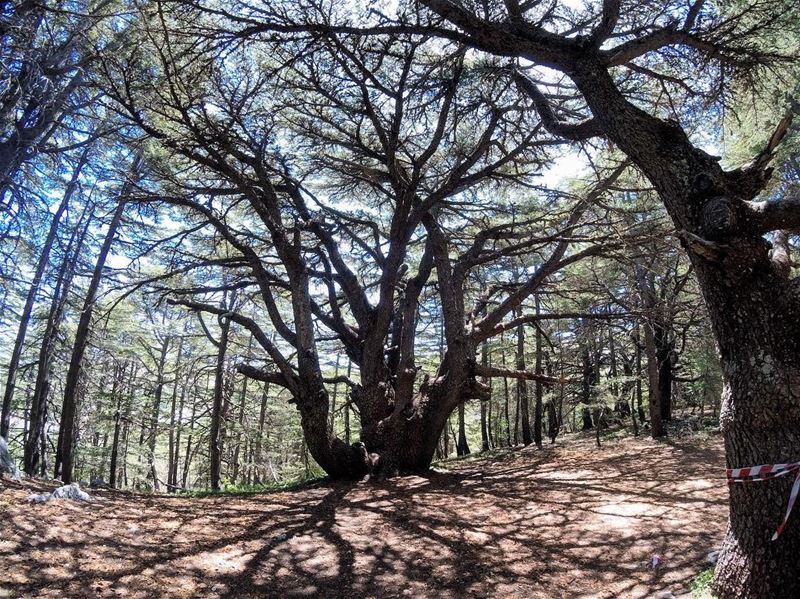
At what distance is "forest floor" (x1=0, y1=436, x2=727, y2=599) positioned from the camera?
3857 mm

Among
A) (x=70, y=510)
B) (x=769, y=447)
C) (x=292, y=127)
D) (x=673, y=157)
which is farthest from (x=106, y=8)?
(x=769, y=447)

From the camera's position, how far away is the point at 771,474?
2.77 meters

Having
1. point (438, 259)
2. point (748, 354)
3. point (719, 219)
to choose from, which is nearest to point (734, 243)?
point (719, 219)

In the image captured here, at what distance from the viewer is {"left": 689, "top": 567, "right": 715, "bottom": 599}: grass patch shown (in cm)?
314

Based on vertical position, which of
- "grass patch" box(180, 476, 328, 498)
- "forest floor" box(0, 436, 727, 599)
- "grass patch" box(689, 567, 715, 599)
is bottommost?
"grass patch" box(180, 476, 328, 498)

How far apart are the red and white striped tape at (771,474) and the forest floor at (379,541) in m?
1.18

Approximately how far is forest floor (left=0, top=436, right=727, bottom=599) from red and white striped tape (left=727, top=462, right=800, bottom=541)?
1176 millimetres

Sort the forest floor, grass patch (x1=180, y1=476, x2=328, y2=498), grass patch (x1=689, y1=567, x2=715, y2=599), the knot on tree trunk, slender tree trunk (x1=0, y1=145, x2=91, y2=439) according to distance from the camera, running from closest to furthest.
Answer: the knot on tree trunk
grass patch (x1=689, y1=567, x2=715, y2=599)
the forest floor
grass patch (x1=180, y1=476, x2=328, y2=498)
slender tree trunk (x1=0, y1=145, x2=91, y2=439)

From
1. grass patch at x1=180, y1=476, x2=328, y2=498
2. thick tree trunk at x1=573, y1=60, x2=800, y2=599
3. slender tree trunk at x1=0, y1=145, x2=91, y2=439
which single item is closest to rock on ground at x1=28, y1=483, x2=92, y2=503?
grass patch at x1=180, y1=476, x2=328, y2=498

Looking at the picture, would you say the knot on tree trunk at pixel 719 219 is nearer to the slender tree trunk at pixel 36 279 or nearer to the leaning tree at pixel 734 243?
the leaning tree at pixel 734 243

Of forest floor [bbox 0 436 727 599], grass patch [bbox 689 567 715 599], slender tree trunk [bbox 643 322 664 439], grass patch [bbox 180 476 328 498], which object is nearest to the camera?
grass patch [bbox 689 567 715 599]

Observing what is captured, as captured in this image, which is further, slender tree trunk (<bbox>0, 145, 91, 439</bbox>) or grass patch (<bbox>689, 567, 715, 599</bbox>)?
slender tree trunk (<bbox>0, 145, 91, 439</bbox>)

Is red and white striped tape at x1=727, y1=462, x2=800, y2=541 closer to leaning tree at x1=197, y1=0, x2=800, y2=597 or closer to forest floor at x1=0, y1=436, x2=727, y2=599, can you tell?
leaning tree at x1=197, y1=0, x2=800, y2=597

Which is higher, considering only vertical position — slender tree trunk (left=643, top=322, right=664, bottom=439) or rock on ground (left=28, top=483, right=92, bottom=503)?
slender tree trunk (left=643, top=322, right=664, bottom=439)
